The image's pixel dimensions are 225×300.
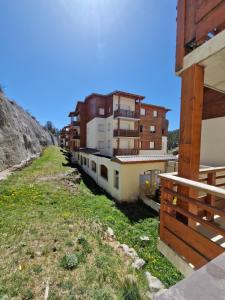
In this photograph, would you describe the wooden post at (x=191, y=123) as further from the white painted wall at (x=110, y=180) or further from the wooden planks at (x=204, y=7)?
the white painted wall at (x=110, y=180)

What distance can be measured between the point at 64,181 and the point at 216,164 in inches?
402

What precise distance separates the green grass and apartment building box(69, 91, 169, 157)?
14649 millimetres

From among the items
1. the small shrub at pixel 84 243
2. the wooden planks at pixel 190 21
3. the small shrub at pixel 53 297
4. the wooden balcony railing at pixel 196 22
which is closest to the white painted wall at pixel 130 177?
the small shrub at pixel 84 243

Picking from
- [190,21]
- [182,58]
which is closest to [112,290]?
[182,58]

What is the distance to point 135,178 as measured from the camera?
11.7 metres

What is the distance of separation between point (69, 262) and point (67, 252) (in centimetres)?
48

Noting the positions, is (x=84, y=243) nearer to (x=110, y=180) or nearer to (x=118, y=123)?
(x=110, y=180)

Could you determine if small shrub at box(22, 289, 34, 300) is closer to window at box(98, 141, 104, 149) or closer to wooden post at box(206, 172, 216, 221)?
wooden post at box(206, 172, 216, 221)

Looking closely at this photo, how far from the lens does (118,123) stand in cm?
2223

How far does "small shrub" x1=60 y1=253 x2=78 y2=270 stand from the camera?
4531 millimetres

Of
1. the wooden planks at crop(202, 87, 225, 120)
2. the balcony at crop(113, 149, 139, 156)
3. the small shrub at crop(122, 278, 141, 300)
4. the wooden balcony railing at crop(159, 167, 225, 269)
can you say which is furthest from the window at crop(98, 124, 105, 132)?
the wooden balcony railing at crop(159, 167, 225, 269)

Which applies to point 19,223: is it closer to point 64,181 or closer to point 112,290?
point 112,290

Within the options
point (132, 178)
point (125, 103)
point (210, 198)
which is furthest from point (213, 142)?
point (125, 103)

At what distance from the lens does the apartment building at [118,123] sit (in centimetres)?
2234
